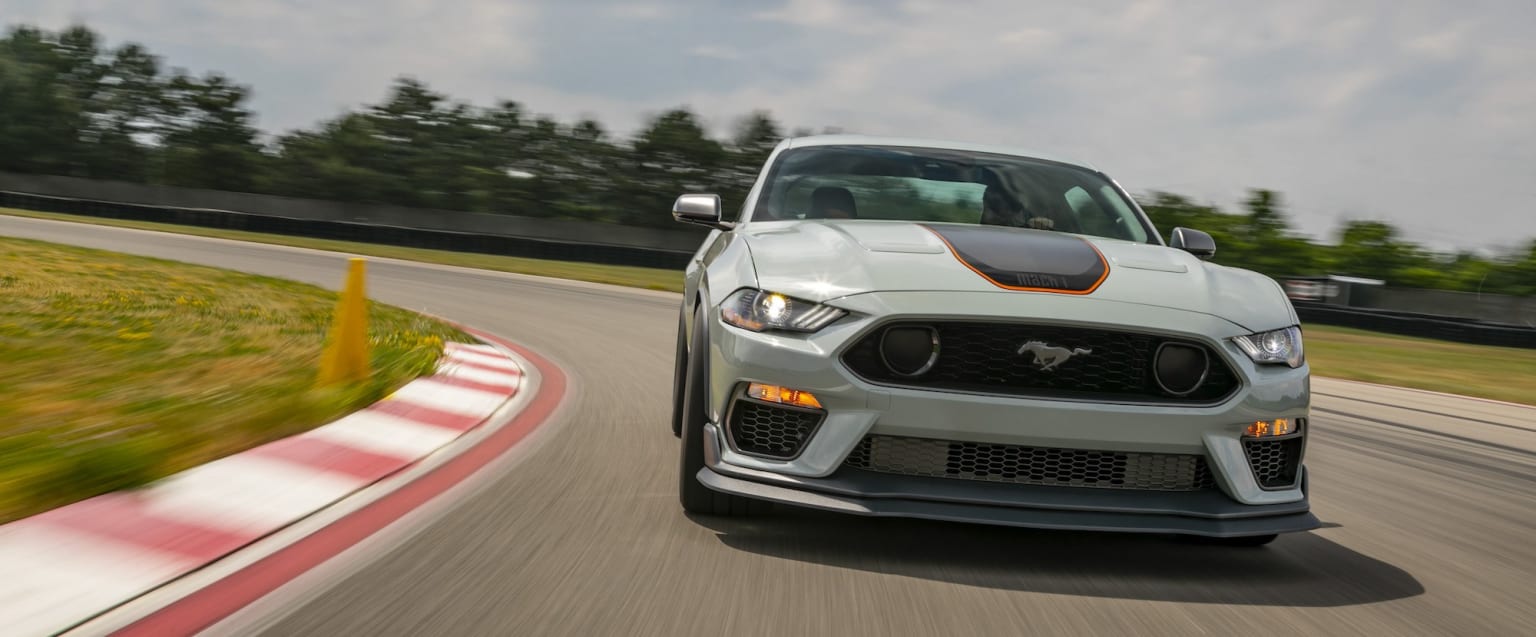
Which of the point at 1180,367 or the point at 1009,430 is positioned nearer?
the point at 1009,430

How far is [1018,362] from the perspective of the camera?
138 inches

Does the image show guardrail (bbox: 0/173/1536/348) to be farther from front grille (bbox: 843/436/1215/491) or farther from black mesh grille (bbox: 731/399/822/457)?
black mesh grille (bbox: 731/399/822/457)

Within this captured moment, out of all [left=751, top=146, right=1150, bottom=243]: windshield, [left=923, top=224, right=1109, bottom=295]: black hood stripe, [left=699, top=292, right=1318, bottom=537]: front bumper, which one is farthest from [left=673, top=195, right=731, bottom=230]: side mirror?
[left=699, top=292, right=1318, bottom=537]: front bumper

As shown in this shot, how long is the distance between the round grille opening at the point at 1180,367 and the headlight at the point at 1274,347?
0.41 feet

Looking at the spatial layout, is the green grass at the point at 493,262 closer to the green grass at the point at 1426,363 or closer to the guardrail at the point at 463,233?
the guardrail at the point at 463,233

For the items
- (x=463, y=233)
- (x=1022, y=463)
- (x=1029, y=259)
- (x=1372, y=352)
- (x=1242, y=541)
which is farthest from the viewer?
(x=463, y=233)

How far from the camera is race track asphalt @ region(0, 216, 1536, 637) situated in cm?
303

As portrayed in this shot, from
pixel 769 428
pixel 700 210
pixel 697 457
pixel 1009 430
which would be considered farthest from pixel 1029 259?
pixel 700 210

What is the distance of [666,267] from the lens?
32938 mm

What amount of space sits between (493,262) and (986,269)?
2491 centimetres

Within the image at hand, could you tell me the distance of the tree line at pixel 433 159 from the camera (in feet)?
196

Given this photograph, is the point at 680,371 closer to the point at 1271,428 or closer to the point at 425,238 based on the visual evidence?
the point at 1271,428

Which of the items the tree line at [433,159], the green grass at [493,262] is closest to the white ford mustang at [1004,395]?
the green grass at [493,262]

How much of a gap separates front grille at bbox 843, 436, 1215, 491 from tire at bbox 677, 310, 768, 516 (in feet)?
1.85
